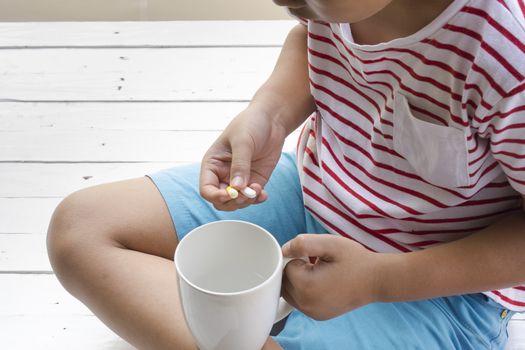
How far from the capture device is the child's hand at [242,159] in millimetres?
675

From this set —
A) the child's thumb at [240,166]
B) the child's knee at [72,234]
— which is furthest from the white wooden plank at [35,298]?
the child's thumb at [240,166]

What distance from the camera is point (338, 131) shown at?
73cm

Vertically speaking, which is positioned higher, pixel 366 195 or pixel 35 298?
pixel 366 195

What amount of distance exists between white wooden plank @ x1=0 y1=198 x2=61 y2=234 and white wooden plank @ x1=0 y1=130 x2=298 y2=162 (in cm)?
9

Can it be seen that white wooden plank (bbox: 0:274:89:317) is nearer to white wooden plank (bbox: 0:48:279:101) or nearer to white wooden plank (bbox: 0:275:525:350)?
white wooden plank (bbox: 0:275:525:350)

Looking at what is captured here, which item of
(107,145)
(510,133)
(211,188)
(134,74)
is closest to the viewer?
(510,133)

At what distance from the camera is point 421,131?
24.7 inches

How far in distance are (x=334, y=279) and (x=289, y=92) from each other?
0.77ft

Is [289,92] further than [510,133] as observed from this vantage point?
Yes

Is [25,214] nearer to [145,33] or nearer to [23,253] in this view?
[23,253]

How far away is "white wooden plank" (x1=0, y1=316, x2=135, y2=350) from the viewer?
860 mm

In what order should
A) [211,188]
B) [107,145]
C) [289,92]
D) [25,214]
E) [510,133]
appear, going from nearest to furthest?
[510,133]
[211,188]
[289,92]
[25,214]
[107,145]

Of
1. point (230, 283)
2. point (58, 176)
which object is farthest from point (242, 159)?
point (58, 176)

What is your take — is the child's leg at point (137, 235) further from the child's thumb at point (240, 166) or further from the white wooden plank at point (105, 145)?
the white wooden plank at point (105, 145)
